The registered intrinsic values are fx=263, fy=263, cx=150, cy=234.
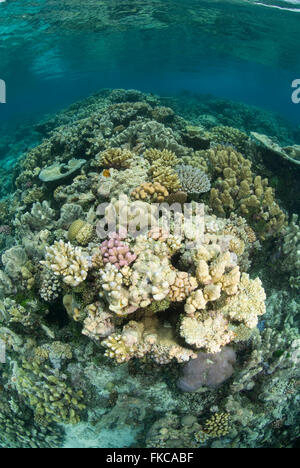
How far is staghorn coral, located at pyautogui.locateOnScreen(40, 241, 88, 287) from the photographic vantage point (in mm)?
3648

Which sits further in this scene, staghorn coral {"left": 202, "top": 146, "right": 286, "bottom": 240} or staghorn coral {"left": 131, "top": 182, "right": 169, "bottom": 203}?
staghorn coral {"left": 202, "top": 146, "right": 286, "bottom": 240}

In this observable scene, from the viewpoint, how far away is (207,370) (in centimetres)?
390

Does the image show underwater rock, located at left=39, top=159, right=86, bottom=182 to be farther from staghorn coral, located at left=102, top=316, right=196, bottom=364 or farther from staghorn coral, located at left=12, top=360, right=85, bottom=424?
staghorn coral, located at left=102, top=316, right=196, bottom=364

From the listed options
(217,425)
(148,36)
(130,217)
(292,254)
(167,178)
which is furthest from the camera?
(148,36)

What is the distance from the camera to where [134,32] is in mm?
30422

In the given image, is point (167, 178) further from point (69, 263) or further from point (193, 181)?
point (69, 263)

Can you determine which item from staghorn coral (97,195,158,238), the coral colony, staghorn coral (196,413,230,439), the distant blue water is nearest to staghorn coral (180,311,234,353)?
the coral colony

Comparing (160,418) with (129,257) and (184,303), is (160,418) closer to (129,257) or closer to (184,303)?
(184,303)

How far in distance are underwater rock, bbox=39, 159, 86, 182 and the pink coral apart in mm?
4325

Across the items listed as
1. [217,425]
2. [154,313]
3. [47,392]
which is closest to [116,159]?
[154,313]

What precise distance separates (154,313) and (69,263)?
143cm

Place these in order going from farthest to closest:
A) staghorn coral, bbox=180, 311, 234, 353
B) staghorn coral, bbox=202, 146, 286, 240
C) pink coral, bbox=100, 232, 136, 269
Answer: staghorn coral, bbox=202, 146, 286, 240
pink coral, bbox=100, 232, 136, 269
staghorn coral, bbox=180, 311, 234, 353
